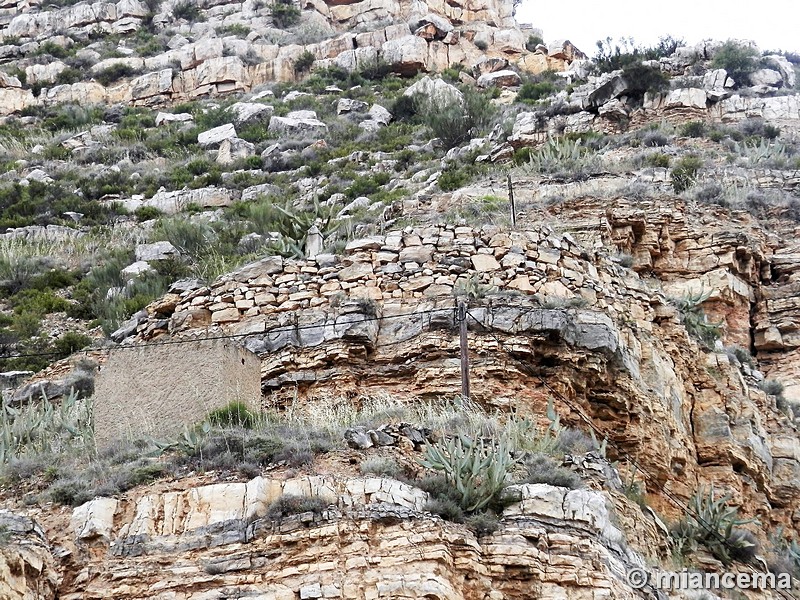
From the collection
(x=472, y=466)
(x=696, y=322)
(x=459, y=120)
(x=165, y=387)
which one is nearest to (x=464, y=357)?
(x=472, y=466)

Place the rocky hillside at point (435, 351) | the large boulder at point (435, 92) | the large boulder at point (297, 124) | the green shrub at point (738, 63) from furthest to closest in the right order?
the large boulder at point (297, 124) < the large boulder at point (435, 92) < the green shrub at point (738, 63) < the rocky hillside at point (435, 351)

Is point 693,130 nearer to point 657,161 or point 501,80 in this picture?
point 657,161

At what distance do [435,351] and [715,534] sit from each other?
12.8 ft

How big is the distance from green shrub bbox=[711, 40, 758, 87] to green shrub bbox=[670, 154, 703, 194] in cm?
937

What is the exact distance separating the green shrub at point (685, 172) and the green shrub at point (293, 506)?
644 inches

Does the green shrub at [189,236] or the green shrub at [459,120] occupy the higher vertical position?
the green shrub at [459,120]

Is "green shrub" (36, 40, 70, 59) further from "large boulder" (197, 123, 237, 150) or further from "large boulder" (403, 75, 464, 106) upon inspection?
"large boulder" (403, 75, 464, 106)

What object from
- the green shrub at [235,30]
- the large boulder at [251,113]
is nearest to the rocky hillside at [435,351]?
the large boulder at [251,113]

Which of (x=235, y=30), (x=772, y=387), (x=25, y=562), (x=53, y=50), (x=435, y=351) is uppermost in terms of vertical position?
(x=25, y=562)

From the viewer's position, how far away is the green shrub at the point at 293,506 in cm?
1025

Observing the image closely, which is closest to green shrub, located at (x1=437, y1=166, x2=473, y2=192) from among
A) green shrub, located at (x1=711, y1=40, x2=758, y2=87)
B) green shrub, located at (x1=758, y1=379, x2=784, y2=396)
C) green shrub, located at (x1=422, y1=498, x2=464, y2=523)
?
green shrub, located at (x1=758, y1=379, x2=784, y2=396)

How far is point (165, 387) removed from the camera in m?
13.2

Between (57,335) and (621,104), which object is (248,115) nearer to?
(621,104)
